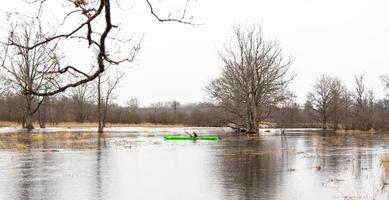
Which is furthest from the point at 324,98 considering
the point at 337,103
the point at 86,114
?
the point at 86,114

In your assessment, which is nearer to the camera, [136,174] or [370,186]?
[370,186]

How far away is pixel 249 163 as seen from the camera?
21.0 meters

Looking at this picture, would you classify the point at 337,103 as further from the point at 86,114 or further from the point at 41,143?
the point at 41,143

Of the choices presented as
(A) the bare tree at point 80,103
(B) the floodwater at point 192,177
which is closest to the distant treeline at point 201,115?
(A) the bare tree at point 80,103

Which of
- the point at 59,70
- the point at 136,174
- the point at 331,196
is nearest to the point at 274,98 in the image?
the point at 136,174

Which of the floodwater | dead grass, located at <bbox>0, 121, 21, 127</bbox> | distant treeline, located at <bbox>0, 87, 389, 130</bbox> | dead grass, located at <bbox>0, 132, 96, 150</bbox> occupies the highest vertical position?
distant treeline, located at <bbox>0, 87, 389, 130</bbox>

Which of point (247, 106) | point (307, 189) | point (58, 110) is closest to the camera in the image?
point (307, 189)

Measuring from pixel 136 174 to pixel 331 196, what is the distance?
23.7ft

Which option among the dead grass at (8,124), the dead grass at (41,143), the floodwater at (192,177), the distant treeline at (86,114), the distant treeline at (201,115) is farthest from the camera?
the distant treeline at (86,114)

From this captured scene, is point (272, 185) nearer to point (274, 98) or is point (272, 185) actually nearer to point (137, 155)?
point (137, 155)

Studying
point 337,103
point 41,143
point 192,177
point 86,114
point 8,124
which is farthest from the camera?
point 86,114

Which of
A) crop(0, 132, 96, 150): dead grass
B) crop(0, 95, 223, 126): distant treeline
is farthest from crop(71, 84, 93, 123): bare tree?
crop(0, 132, 96, 150): dead grass

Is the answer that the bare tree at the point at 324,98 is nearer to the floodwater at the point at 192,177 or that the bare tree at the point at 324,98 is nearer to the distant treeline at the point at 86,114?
the distant treeline at the point at 86,114

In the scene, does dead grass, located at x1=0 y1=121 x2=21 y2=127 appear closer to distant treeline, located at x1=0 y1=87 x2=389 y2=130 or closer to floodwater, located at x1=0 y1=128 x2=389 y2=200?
distant treeline, located at x1=0 y1=87 x2=389 y2=130
